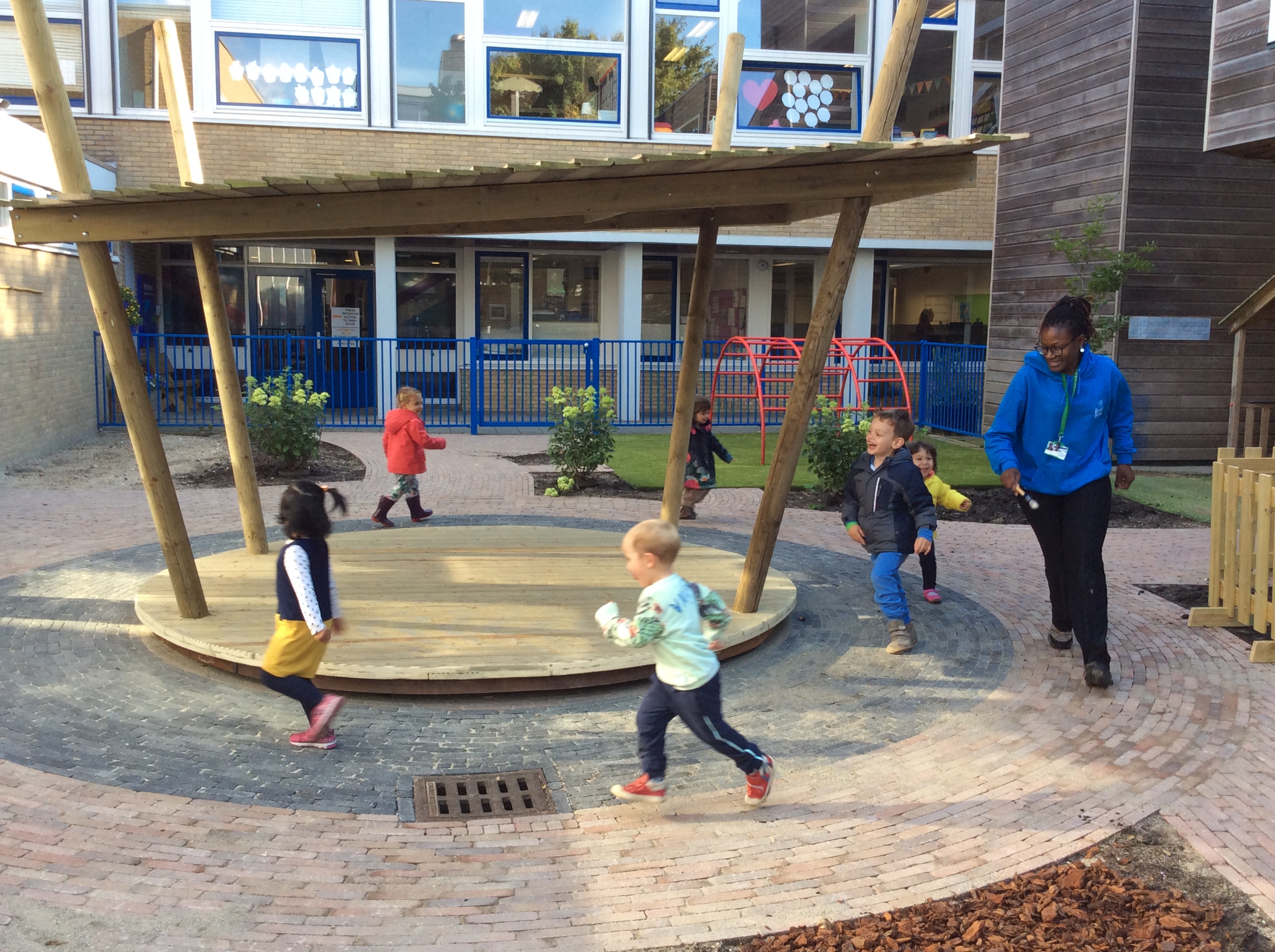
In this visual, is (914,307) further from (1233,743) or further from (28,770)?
(28,770)

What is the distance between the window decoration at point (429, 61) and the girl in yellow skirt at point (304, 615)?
15.7 metres

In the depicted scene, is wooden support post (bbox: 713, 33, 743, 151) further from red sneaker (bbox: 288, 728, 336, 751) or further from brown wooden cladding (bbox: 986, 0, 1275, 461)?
brown wooden cladding (bbox: 986, 0, 1275, 461)

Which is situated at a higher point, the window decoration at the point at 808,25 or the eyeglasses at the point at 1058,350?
the window decoration at the point at 808,25

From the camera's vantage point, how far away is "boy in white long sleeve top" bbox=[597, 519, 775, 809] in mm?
3984

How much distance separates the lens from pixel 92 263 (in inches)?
226

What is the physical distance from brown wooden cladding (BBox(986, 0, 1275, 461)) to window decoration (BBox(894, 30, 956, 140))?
19.5 ft

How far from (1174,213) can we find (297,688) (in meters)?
13.2

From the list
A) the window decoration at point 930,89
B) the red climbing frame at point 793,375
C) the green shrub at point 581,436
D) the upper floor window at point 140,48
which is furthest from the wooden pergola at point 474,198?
the window decoration at point 930,89

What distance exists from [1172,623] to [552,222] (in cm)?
474

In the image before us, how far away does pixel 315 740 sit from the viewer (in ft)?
15.6

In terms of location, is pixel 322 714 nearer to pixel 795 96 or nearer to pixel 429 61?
pixel 429 61

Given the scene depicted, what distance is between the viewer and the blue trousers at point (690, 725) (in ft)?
13.4

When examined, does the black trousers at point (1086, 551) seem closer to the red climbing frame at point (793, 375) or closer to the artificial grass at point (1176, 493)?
the artificial grass at point (1176, 493)

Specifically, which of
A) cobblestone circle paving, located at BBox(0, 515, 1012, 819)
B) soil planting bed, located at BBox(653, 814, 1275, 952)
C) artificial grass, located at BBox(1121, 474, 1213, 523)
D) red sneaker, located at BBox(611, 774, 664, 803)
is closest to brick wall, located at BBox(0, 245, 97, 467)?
cobblestone circle paving, located at BBox(0, 515, 1012, 819)
